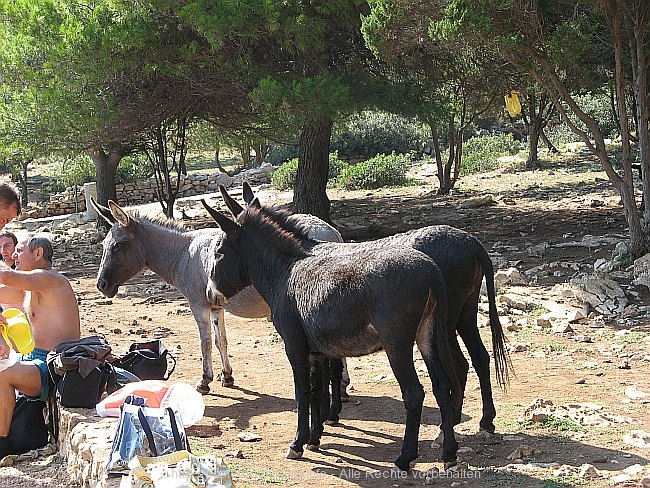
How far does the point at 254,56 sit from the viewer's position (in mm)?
14047

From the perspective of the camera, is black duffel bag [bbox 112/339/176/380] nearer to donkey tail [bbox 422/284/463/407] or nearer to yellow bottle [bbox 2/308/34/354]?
yellow bottle [bbox 2/308/34/354]

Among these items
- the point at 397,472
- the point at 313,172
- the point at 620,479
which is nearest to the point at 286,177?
the point at 313,172

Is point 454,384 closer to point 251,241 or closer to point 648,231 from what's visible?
point 251,241

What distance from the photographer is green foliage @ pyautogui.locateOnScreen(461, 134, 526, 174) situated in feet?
97.9

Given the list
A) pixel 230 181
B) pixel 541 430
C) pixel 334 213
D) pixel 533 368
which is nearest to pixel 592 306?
pixel 533 368

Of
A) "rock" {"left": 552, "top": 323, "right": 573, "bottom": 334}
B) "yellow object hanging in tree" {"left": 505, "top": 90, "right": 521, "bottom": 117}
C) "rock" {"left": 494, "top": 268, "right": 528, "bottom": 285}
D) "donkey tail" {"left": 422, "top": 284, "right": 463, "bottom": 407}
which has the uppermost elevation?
"yellow object hanging in tree" {"left": 505, "top": 90, "right": 521, "bottom": 117}

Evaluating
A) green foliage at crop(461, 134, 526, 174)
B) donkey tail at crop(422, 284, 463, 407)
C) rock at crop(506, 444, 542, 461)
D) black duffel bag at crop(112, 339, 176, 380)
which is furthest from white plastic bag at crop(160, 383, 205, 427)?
green foliage at crop(461, 134, 526, 174)

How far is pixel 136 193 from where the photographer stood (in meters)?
27.6

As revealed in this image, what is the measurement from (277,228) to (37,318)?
6.32 ft

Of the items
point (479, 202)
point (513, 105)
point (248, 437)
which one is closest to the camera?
point (248, 437)

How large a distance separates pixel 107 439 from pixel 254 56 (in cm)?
1011

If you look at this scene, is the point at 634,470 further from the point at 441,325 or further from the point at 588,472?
the point at 441,325

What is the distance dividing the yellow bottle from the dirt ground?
2.76ft

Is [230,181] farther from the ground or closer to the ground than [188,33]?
closer to the ground
